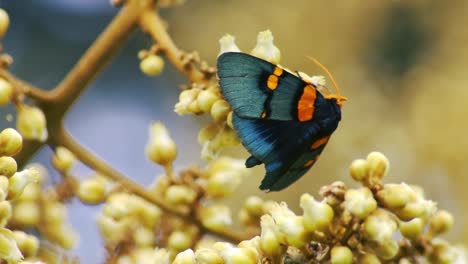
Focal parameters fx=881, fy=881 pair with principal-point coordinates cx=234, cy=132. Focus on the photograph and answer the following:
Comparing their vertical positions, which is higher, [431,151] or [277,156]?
[277,156]

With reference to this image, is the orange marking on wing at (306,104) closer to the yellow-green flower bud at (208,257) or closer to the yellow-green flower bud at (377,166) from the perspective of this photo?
the yellow-green flower bud at (377,166)

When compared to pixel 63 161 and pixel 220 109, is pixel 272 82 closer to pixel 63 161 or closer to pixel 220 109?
pixel 220 109

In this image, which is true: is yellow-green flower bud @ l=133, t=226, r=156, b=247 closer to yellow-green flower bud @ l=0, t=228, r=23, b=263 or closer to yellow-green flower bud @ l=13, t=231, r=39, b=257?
yellow-green flower bud @ l=13, t=231, r=39, b=257

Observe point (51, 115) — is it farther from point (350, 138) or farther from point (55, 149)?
point (350, 138)

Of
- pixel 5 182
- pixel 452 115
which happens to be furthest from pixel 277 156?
pixel 452 115

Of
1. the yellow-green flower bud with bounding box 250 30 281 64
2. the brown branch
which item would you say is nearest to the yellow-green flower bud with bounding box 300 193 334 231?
the yellow-green flower bud with bounding box 250 30 281 64

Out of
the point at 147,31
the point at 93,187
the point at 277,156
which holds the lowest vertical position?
the point at 93,187

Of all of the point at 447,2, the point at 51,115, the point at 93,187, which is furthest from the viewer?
the point at 447,2
